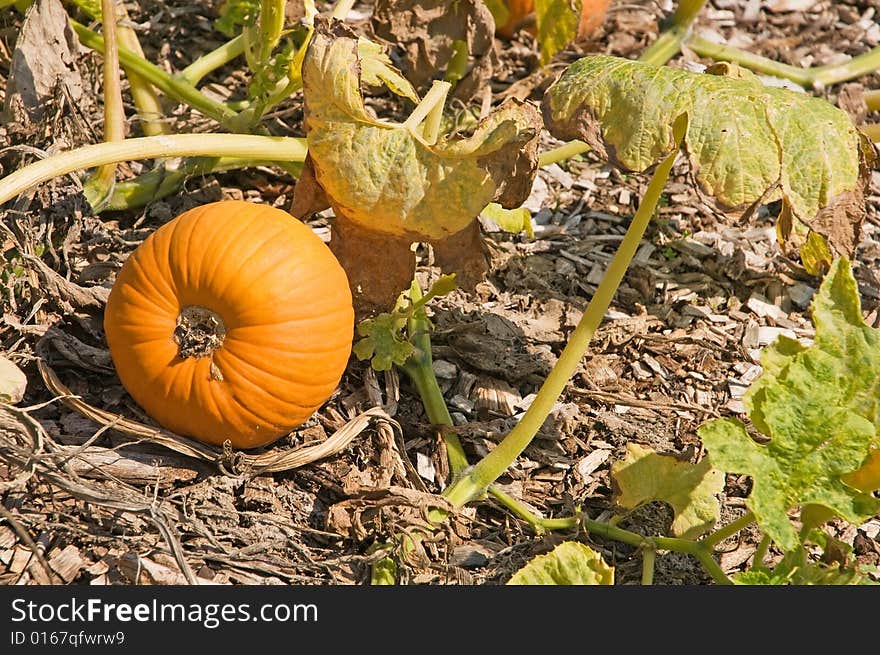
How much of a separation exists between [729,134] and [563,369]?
75cm

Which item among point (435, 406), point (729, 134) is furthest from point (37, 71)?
point (729, 134)

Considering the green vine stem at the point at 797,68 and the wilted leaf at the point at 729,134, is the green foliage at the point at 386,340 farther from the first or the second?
the green vine stem at the point at 797,68

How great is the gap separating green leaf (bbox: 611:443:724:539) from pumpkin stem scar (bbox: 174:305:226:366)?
111cm

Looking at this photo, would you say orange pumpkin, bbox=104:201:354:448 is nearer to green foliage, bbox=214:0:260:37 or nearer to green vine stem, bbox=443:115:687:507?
green vine stem, bbox=443:115:687:507

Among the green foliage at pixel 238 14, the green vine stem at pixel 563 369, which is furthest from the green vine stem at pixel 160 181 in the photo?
the green vine stem at pixel 563 369

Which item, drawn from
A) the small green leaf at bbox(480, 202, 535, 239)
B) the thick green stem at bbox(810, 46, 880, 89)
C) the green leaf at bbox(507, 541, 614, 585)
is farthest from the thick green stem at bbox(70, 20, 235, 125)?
the thick green stem at bbox(810, 46, 880, 89)

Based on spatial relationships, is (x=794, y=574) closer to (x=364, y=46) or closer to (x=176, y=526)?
(x=176, y=526)

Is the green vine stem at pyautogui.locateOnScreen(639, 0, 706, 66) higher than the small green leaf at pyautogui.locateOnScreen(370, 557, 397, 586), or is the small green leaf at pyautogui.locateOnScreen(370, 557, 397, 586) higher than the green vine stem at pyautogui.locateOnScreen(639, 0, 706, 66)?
the green vine stem at pyautogui.locateOnScreen(639, 0, 706, 66)

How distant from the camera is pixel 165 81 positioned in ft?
11.8

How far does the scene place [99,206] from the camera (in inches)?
134

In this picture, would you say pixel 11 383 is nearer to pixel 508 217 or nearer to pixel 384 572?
pixel 384 572

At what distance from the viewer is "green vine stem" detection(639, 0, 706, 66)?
4.25 metres

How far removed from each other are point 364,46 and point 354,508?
54.3 inches

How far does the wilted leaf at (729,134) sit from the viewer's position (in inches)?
94.0
